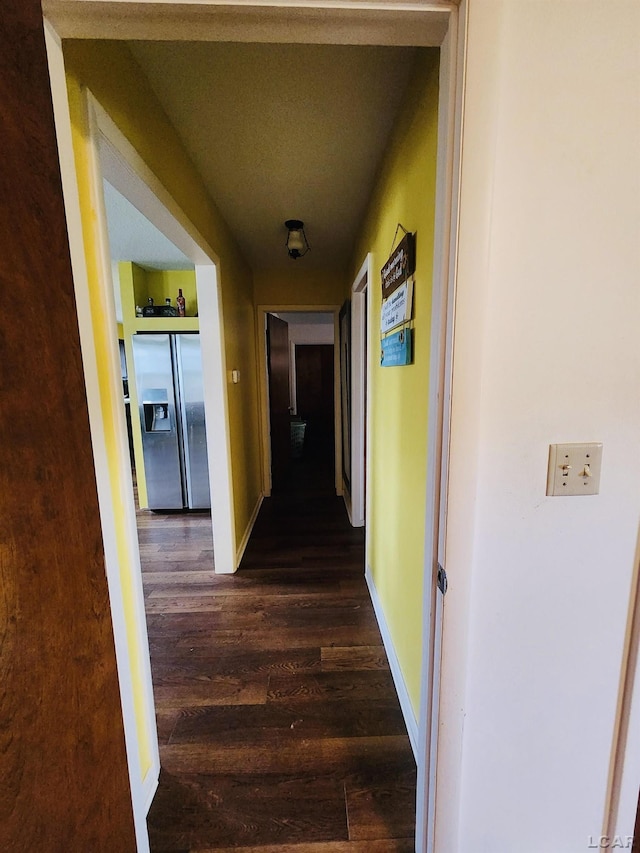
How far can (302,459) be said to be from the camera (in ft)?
18.3

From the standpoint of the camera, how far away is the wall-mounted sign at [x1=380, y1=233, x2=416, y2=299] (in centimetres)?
123

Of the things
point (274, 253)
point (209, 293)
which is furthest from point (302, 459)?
point (209, 293)

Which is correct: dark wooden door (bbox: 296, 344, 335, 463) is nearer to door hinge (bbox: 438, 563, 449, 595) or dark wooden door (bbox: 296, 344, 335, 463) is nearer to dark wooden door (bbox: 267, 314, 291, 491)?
dark wooden door (bbox: 267, 314, 291, 491)

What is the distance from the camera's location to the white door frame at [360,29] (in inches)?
25.5

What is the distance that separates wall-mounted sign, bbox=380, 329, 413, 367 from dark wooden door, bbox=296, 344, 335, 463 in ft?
17.9

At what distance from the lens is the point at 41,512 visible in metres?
0.67

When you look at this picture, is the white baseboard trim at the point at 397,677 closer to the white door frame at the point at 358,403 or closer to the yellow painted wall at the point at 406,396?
the yellow painted wall at the point at 406,396

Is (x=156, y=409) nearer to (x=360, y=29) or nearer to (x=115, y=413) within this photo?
(x=115, y=413)

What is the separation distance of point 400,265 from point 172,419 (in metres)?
2.84

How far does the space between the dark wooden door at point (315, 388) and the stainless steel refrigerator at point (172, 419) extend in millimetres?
3739

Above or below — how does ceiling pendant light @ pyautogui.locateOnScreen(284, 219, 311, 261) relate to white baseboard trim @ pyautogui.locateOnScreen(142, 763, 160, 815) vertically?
above

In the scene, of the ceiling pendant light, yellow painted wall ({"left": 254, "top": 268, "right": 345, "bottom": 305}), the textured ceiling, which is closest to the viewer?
the textured ceiling

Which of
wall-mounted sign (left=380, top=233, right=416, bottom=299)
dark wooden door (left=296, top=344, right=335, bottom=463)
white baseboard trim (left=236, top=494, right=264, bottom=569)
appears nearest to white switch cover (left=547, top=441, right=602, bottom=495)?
wall-mounted sign (left=380, top=233, right=416, bottom=299)

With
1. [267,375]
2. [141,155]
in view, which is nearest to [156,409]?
[267,375]
